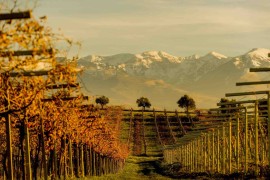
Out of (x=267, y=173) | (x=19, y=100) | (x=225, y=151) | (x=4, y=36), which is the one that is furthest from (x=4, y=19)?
(x=225, y=151)

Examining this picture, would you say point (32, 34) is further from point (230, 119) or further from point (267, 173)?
point (230, 119)

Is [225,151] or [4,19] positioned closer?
[4,19]

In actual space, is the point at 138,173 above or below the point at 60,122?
below

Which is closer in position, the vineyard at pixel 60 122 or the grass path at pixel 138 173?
the vineyard at pixel 60 122

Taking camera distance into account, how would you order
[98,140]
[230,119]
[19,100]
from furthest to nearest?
[98,140] < [230,119] < [19,100]

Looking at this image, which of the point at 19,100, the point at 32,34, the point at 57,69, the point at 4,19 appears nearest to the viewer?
the point at 4,19

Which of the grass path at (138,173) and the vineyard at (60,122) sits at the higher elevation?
the vineyard at (60,122)

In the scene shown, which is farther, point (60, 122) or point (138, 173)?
point (138, 173)

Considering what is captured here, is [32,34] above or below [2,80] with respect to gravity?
above

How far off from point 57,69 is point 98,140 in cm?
4966

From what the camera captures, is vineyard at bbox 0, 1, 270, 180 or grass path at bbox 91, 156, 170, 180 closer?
vineyard at bbox 0, 1, 270, 180

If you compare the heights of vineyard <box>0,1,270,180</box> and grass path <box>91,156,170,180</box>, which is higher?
vineyard <box>0,1,270,180</box>

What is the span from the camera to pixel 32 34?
16078 millimetres

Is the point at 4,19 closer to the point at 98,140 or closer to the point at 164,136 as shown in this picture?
the point at 98,140
